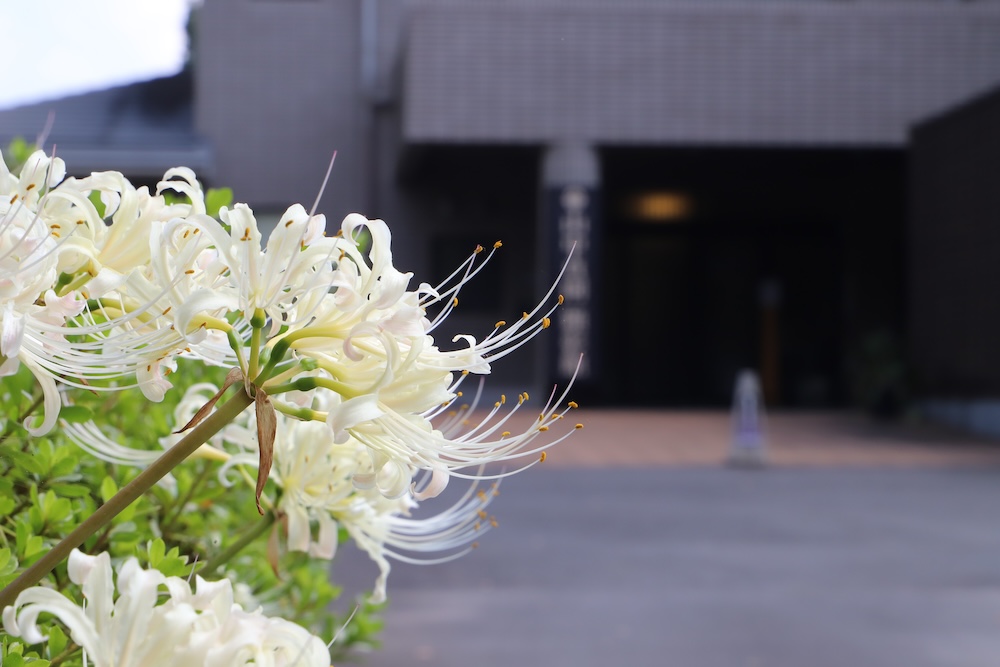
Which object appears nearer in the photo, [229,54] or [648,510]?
[648,510]

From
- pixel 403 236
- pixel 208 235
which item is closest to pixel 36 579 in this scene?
pixel 208 235

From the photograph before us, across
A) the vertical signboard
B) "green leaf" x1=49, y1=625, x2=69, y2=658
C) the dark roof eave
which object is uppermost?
the dark roof eave

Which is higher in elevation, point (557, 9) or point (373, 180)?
point (557, 9)

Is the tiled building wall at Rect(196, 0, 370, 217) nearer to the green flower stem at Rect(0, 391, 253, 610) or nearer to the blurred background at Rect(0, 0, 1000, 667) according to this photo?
the blurred background at Rect(0, 0, 1000, 667)

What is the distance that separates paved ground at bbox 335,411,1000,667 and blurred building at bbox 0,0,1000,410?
5.23m

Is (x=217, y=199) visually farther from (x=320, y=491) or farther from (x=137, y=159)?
(x=137, y=159)

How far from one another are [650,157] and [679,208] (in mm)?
2298

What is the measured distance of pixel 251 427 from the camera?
56.2 inches

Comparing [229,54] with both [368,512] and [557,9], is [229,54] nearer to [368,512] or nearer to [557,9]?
[557,9]

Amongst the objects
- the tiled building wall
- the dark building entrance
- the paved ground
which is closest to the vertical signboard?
the dark building entrance

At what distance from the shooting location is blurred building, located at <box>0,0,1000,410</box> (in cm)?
1602

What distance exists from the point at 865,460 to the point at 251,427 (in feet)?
37.3

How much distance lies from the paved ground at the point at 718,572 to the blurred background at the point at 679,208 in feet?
0.20

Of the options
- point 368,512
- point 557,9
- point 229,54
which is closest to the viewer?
point 368,512
